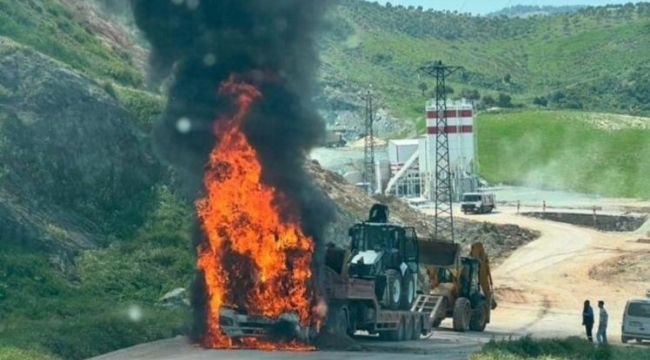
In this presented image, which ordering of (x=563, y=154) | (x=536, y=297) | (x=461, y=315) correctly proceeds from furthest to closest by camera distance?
(x=563, y=154) → (x=536, y=297) → (x=461, y=315)

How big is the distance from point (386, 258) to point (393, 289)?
3.49ft

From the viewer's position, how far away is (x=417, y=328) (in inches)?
1695

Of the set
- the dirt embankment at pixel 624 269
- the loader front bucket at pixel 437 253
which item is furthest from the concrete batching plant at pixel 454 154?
the loader front bucket at pixel 437 253

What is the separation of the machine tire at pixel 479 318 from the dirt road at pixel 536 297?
70 cm

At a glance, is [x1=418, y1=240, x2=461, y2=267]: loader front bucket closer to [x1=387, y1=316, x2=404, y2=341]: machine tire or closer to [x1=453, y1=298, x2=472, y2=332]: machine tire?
[x1=453, y1=298, x2=472, y2=332]: machine tire

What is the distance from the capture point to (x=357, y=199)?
74875mm

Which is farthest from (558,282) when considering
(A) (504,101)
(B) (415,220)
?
(A) (504,101)

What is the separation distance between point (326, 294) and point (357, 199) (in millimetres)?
38545

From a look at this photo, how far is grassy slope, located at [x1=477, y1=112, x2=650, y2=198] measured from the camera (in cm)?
13725

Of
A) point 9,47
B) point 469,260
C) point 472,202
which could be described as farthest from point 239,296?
point 472,202

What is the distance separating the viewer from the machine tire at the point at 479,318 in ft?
162

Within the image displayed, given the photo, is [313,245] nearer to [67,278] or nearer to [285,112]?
[285,112]

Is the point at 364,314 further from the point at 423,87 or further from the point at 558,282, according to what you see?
the point at 423,87

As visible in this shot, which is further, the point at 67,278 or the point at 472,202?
the point at 472,202
